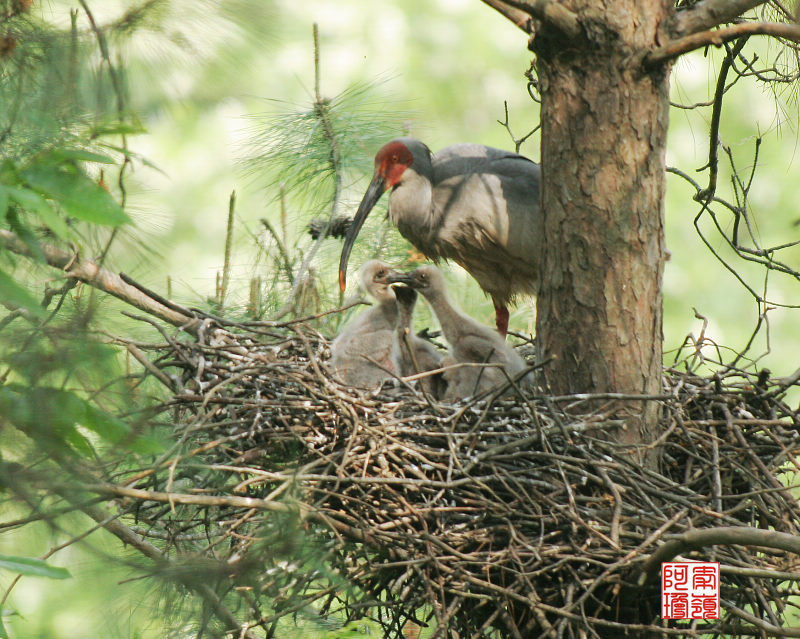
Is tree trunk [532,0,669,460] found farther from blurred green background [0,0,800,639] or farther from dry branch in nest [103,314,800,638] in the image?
blurred green background [0,0,800,639]

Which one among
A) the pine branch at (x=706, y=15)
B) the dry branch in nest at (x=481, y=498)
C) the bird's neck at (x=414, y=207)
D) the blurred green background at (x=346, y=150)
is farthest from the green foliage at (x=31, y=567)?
the bird's neck at (x=414, y=207)

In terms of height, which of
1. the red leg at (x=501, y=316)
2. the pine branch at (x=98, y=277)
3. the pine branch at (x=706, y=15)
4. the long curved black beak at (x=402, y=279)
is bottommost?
the pine branch at (x=98, y=277)

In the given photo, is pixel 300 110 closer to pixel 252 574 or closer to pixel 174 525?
pixel 174 525

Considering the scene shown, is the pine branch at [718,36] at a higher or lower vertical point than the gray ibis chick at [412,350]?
higher

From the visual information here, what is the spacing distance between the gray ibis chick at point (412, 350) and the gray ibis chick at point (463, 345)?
6 cm

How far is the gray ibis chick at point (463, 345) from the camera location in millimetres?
2924

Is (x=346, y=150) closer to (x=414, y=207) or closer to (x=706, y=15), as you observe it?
(x=414, y=207)

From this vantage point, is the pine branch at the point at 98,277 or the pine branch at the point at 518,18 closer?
the pine branch at the point at 98,277

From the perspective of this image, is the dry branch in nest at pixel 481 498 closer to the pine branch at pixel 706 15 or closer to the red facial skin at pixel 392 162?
the pine branch at pixel 706 15

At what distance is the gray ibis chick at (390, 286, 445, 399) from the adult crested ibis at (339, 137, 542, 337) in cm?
37

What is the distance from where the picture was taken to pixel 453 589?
7.04 ft

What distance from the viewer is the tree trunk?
2418mm

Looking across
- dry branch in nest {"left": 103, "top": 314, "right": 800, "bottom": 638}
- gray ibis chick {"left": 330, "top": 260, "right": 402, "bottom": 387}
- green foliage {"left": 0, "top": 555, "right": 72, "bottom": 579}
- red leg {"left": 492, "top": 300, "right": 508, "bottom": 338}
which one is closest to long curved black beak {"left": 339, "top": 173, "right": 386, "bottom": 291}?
gray ibis chick {"left": 330, "top": 260, "right": 402, "bottom": 387}

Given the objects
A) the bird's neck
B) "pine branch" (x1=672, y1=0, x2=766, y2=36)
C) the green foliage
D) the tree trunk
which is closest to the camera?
the green foliage
